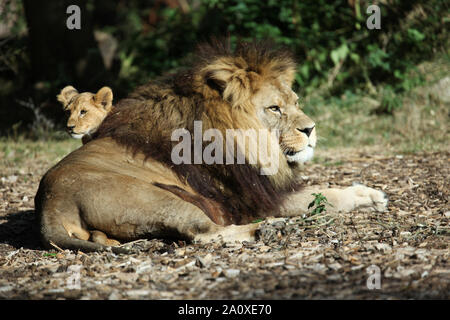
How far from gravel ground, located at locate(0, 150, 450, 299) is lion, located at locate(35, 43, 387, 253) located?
15 centimetres

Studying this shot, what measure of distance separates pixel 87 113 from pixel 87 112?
15 mm

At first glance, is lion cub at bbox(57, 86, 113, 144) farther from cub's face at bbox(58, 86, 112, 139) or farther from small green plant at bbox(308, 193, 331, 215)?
small green plant at bbox(308, 193, 331, 215)

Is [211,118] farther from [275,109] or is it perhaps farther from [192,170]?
[275,109]

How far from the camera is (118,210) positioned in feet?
13.0

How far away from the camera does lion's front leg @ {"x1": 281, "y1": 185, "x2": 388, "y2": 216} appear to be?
183 inches

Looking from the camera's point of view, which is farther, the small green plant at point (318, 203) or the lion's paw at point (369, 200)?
the lion's paw at point (369, 200)

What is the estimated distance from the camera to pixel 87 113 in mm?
5418

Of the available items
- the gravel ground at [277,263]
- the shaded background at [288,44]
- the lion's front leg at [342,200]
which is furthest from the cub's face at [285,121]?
the shaded background at [288,44]

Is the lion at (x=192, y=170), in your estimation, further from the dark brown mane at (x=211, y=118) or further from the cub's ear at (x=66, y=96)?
the cub's ear at (x=66, y=96)

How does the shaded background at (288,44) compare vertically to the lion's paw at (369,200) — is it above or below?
above

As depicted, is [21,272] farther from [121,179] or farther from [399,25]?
[399,25]

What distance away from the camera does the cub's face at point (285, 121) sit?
4.54 meters

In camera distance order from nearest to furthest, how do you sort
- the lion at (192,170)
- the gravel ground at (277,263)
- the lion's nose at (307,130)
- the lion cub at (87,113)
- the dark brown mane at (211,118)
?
the gravel ground at (277,263), the lion at (192,170), the dark brown mane at (211,118), the lion's nose at (307,130), the lion cub at (87,113)

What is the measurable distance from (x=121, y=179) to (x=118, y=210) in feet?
0.74
